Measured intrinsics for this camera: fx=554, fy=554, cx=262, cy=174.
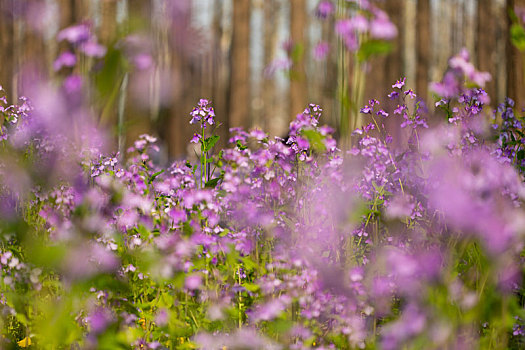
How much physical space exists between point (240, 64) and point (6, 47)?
4.15 meters

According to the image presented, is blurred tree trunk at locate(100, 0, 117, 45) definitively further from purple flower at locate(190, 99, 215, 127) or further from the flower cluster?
purple flower at locate(190, 99, 215, 127)

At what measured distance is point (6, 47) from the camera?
9.73 m

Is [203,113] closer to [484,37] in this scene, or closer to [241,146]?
[241,146]

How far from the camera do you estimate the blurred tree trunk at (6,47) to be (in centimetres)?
132

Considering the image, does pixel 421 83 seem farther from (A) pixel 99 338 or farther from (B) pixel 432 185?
(A) pixel 99 338

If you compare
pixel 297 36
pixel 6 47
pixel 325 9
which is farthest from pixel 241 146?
pixel 6 47

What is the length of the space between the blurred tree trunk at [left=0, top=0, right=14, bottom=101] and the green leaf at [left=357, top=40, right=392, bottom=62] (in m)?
0.83

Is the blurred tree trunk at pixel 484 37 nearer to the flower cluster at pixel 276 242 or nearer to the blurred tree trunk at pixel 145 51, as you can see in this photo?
the flower cluster at pixel 276 242

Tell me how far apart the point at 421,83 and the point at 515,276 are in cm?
1320

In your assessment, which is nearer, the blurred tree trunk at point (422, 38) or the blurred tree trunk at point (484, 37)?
the blurred tree trunk at point (422, 38)

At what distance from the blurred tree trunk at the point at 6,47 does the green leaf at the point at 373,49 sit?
0.83 metres

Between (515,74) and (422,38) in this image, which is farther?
(422,38)

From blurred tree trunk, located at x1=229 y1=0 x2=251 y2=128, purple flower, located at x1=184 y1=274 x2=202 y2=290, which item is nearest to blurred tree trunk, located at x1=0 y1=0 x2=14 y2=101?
purple flower, located at x1=184 y1=274 x2=202 y2=290

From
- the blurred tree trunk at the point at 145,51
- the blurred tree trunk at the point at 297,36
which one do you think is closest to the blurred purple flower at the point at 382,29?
the blurred tree trunk at the point at 145,51
